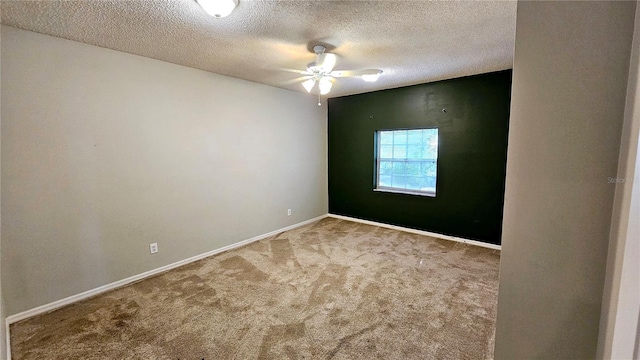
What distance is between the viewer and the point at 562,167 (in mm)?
779

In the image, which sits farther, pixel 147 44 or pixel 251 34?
pixel 147 44

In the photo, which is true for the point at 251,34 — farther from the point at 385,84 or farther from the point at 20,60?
the point at 385,84

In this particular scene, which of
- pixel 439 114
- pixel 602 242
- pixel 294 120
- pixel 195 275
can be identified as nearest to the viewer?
pixel 602 242

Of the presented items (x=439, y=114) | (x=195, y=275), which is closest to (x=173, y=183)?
(x=195, y=275)

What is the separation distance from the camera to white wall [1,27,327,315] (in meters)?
2.18

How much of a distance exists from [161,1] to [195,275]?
2.65 meters

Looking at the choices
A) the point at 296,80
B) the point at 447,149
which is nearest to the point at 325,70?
the point at 296,80

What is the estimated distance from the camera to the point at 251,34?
2260 millimetres

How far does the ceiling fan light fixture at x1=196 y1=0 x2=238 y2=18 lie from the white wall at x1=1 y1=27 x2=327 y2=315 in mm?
1656

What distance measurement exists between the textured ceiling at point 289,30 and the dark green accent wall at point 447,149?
0.61 m

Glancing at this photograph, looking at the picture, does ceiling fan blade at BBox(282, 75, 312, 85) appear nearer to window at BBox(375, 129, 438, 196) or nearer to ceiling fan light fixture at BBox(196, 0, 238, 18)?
window at BBox(375, 129, 438, 196)

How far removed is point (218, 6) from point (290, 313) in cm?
241

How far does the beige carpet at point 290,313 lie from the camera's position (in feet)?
6.09

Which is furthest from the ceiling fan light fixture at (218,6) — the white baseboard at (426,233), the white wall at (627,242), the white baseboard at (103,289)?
the white baseboard at (426,233)
